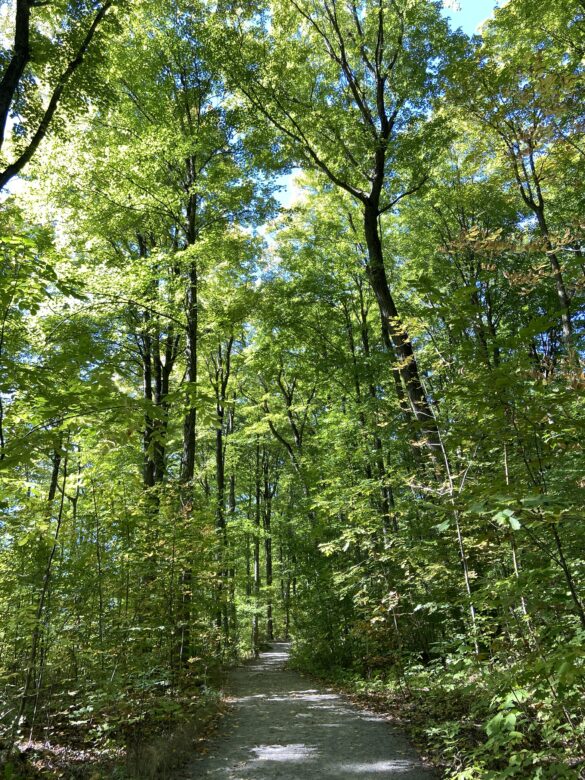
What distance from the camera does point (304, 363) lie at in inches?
591

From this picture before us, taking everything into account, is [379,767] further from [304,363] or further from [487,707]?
[304,363]

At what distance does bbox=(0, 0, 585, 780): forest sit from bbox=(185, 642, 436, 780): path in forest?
19.0 inches

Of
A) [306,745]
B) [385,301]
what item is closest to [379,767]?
[306,745]

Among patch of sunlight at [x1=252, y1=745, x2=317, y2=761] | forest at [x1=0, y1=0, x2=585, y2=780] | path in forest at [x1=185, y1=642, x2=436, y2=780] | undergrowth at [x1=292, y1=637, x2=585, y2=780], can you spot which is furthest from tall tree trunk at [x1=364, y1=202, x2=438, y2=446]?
patch of sunlight at [x1=252, y1=745, x2=317, y2=761]

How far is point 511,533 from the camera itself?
10.7ft

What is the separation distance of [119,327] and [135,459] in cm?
391

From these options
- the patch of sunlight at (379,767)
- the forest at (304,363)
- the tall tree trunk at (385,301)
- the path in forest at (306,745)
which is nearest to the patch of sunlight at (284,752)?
the path in forest at (306,745)

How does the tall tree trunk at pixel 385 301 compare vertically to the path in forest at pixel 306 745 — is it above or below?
above

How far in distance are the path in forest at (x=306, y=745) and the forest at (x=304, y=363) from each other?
0.48 m

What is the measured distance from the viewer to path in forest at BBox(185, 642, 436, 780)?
183 inches

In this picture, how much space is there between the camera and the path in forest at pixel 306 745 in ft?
15.2

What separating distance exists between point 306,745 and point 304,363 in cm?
1080

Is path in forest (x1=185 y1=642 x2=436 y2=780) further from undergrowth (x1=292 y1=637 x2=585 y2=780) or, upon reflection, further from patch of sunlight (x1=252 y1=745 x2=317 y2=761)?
undergrowth (x1=292 y1=637 x2=585 y2=780)

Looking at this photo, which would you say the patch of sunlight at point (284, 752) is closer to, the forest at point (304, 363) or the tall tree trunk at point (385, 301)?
the forest at point (304, 363)
